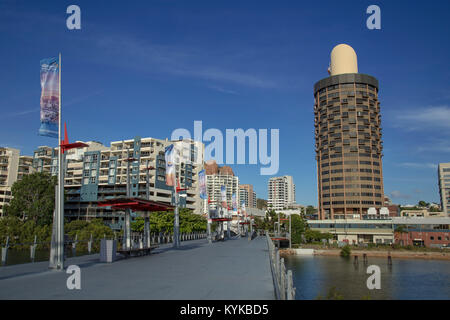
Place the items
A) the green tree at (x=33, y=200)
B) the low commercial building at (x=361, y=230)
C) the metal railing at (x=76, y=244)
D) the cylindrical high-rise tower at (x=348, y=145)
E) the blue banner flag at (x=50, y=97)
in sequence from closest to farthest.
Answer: the blue banner flag at (x=50, y=97)
the metal railing at (x=76, y=244)
the green tree at (x=33, y=200)
the low commercial building at (x=361, y=230)
the cylindrical high-rise tower at (x=348, y=145)

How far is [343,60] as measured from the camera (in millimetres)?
137000

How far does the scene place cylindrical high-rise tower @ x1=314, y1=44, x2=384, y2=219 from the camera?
4781 inches

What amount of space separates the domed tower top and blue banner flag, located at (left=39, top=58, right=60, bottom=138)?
135 m

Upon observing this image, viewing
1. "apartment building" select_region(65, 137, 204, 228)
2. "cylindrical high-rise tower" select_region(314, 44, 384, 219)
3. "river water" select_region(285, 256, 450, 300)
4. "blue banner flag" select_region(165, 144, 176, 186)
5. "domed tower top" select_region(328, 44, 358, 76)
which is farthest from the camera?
"domed tower top" select_region(328, 44, 358, 76)

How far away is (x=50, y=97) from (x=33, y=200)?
65.3 metres

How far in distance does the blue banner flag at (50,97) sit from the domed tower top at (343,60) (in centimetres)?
13471

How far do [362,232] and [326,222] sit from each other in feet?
38.9

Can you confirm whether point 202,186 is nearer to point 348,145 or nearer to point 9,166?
point 348,145

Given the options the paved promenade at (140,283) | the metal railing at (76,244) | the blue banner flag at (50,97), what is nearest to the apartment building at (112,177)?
the metal railing at (76,244)

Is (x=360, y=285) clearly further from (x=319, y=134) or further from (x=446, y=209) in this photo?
(x=446, y=209)

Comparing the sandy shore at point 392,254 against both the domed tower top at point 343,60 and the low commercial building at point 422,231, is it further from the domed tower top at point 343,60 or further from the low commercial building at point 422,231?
the domed tower top at point 343,60

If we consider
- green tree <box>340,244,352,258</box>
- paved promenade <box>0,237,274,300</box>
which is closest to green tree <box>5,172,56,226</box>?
paved promenade <box>0,237,274,300</box>

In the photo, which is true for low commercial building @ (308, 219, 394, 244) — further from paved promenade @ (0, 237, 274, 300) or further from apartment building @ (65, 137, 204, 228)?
paved promenade @ (0, 237, 274, 300)

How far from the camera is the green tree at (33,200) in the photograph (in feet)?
233
